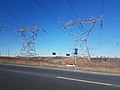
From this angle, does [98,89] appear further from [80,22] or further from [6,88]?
[80,22]

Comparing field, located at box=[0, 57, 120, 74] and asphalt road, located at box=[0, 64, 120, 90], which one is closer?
asphalt road, located at box=[0, 64, 120, 90]

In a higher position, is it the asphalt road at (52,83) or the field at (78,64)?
the field at (78,64)

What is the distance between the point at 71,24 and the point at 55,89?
1312 inches

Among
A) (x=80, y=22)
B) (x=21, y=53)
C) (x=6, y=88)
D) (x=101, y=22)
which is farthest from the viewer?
(x=21, y=53)

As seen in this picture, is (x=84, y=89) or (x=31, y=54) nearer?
(x=84, y=89)

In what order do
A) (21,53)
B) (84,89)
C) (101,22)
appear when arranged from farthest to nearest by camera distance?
(21,53), (101,22), (84,89)

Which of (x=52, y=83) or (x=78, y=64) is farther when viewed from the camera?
(x=78, y=64)

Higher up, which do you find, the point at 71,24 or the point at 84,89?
the point at 71,24

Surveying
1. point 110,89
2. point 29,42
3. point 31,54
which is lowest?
point 110,89

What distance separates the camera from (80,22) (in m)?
39.6

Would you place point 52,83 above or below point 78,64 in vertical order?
below

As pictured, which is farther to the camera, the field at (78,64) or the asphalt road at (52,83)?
the field at (78,64)

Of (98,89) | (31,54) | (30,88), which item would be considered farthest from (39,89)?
(31,54)

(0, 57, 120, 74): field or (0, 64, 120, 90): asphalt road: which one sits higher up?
(0, 57, 120, 74): field
